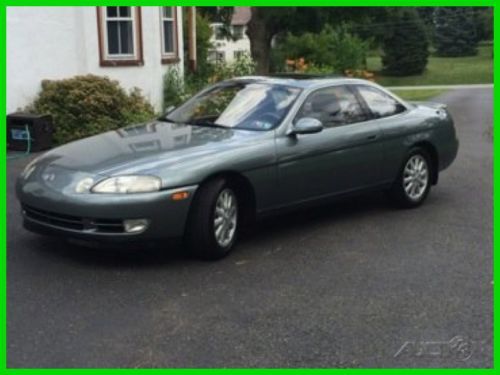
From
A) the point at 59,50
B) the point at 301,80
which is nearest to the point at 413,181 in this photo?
the point at 301,80

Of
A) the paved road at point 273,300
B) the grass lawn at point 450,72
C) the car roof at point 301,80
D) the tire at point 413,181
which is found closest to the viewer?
the paved road at point 273,300

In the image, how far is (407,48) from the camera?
54.8m

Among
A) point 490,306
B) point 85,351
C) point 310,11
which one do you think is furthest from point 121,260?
point 310,11

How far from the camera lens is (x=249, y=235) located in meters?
6.77

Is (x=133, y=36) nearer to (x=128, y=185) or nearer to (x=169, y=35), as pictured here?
(x=169, y=35)

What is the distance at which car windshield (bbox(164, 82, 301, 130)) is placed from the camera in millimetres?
6680

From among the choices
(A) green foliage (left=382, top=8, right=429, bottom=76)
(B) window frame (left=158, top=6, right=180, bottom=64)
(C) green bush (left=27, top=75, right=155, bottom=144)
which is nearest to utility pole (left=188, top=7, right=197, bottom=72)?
(B) window frame (left=158, top=6, right=180, bottom=64)

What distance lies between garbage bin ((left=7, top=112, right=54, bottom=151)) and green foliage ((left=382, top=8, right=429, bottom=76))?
44895mm

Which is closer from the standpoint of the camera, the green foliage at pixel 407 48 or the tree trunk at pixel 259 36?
the tree trunk at pixel 259 36

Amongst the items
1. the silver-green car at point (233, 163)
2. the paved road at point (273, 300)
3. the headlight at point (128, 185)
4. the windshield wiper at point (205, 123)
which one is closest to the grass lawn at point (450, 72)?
the silver-green car at point (233, 163)

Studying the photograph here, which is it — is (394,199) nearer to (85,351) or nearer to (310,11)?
(85,351)

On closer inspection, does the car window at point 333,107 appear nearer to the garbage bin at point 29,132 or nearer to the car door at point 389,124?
the car door at point 389,124

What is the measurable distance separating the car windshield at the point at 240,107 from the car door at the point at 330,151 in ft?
0.63

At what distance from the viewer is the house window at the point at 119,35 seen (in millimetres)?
13562
